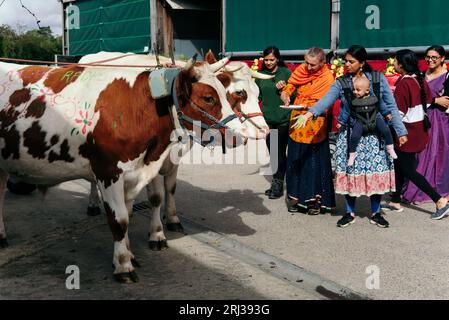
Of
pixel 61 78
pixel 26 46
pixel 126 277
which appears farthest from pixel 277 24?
pixel 26 46

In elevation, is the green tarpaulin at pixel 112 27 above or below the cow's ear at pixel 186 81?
above

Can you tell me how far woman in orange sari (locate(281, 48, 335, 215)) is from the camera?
5.90 meters

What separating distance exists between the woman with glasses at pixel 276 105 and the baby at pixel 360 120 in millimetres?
1312

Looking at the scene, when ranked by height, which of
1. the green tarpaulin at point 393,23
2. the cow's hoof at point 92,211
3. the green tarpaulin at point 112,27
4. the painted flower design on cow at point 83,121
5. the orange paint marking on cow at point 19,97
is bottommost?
the cow's hoof at point 92,211

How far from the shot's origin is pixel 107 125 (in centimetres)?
411

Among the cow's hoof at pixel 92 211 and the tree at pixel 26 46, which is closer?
the cow's hoof at pixel 92 211

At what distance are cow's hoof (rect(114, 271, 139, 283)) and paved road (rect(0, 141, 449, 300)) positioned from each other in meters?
0.06

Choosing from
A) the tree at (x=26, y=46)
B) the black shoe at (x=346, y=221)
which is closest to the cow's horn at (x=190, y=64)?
the black shoe at (x=346, y=221)

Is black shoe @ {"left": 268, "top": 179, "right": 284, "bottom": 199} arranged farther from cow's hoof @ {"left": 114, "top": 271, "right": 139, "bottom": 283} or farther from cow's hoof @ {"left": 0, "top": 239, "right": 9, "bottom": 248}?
cow's hoof @ {"left": 0, "top": 239, "right": 9, "bottom": 248}

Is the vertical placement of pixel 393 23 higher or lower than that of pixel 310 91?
higher

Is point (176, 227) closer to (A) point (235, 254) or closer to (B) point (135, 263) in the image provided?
(A) point (235, 254)

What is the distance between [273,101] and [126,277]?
3.37 m

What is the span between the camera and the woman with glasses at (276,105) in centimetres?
663

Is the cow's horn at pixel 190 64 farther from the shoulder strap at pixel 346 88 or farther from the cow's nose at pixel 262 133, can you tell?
the shoulder strap at pixel 346 88
